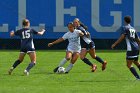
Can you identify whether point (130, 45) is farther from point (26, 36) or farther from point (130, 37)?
point (26, 36)

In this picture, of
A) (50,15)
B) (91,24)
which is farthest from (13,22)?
(91,24)

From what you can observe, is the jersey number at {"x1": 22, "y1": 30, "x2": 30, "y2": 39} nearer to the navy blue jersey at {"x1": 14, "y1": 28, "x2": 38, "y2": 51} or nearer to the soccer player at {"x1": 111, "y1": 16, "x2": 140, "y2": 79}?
the navy blue jersey at {"x1": 14, "y1": 28, "x2": 38, "y2": 51}

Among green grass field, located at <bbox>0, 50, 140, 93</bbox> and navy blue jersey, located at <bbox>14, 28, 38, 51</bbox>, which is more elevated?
navy blue jersey, located at <bbox>14, 28, 38, 51</bbox>

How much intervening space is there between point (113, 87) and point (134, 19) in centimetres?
2268

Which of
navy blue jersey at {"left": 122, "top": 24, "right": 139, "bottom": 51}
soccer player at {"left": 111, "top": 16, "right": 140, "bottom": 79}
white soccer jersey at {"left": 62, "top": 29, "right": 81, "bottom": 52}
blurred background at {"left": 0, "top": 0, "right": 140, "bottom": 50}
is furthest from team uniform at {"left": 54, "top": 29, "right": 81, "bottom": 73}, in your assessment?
blurred background at {"left": 0, "top": 0, "right": 140, "bottom": 50}

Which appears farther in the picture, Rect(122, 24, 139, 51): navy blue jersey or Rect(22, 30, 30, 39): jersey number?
Rect(22, 30, 30, 39): jersey number

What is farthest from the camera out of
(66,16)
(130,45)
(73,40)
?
(66,16)

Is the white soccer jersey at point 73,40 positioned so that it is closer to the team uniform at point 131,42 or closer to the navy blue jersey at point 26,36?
the navy blue jersey at point 26,36

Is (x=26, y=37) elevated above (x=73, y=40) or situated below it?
above

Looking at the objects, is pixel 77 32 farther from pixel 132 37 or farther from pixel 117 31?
pixel 117 31

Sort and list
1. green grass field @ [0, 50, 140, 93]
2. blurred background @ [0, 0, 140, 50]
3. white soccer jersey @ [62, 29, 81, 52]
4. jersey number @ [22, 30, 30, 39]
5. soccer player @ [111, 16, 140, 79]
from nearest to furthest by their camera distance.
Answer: green grass field @ [0, 50, 140, 93], soccer player @ [111, 16, 140, 79], jersey number @ [22, 30, 30, 39], white soccer jersey @ [62, 29, 81, 52], blurred background @ [0, 0, 140, 50]

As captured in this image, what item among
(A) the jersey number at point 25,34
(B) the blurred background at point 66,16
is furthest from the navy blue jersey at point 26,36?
(B) the blurred background at point 66,16

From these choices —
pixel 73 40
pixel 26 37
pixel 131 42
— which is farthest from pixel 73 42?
pixel 131 42

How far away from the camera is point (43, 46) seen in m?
37.4
